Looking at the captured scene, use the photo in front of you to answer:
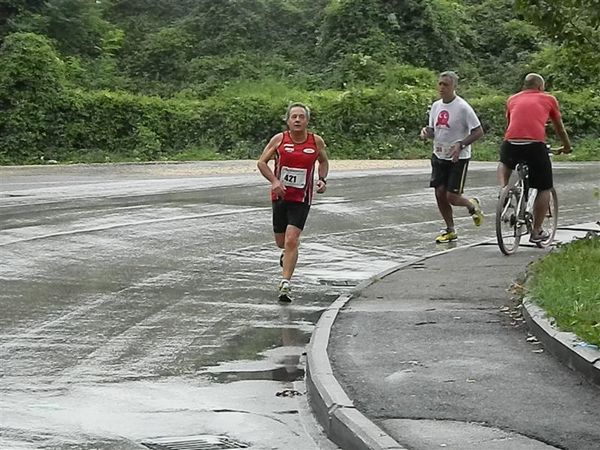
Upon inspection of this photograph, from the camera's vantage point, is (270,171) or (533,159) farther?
(533,159)

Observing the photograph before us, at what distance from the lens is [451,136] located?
14406 mm

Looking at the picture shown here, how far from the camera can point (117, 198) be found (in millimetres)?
21141

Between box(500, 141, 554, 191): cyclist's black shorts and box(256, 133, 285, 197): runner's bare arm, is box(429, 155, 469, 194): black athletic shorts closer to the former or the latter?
box(500, 141, 554, 191): cyclist's black shorts

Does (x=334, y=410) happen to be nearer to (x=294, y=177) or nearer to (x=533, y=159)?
(x=294, y=177)

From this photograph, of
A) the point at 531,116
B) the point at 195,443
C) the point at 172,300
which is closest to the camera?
the point at 195,443

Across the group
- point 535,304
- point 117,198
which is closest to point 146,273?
point 535,304

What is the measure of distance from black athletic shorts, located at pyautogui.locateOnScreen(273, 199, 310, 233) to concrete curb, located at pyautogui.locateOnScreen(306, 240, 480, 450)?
8.66ft

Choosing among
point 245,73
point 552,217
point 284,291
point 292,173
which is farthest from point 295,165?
point 245,73

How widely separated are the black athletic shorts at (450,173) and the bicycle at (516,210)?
101cm

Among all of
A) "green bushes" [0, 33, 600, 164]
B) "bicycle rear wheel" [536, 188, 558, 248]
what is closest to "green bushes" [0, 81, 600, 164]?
"green bushes" [0, 33, 600, 164]

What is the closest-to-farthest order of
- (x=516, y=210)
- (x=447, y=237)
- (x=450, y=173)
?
1. (x=516, y=210)
2. (x=450, y=173)
3. (x=447, y=237)

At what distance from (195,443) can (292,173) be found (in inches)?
202

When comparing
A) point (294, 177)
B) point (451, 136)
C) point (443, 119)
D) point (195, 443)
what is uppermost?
point (443, 119)

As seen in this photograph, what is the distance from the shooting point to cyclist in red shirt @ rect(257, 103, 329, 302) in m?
11.5
